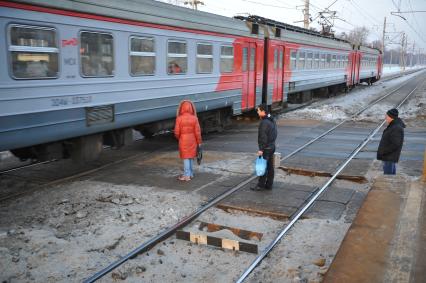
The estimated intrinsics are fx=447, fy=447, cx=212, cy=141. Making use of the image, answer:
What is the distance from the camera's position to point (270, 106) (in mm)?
16406

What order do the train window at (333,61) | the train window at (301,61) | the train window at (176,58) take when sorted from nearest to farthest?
the train window at (176,58)
the train window at (301,61)
the train window at (333,61)

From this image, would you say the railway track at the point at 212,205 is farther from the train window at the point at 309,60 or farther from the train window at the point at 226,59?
the train window at the point at 309,60

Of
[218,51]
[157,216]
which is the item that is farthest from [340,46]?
[157,216]

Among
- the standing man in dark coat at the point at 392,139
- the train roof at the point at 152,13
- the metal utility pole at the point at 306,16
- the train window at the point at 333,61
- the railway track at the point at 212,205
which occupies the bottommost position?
the railway track at the point at 212,205

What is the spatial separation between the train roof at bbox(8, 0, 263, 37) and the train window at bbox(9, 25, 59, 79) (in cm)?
41

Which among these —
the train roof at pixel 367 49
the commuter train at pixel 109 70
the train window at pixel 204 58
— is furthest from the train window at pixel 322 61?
the train window at pixel 204 58

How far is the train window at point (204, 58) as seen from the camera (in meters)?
10.9

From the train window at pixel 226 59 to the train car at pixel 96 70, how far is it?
0.30 feet

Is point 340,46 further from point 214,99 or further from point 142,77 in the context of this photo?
point 142,77

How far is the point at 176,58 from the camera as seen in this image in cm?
998

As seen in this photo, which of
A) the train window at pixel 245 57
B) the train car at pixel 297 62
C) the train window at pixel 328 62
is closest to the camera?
the train window at pixel 245 57

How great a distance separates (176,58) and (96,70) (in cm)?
255

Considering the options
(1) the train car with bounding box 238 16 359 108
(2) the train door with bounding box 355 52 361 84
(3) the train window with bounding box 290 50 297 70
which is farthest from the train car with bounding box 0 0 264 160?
(2) the train door with bounding box 355 52 361 84

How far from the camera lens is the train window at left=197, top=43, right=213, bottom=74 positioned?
1095cm
